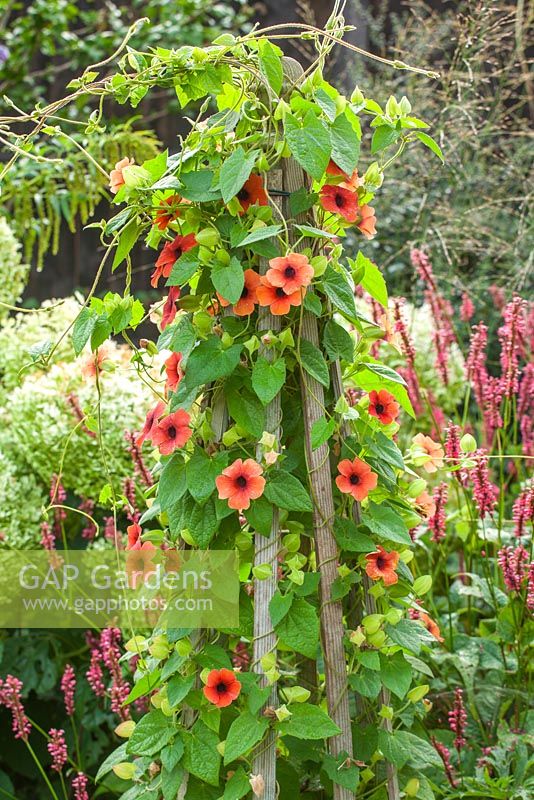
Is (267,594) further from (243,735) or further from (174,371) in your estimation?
(174,371)

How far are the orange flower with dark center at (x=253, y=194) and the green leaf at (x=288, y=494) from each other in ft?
1.00

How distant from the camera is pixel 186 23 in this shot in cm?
397

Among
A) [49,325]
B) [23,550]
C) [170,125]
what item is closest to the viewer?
[23,550]

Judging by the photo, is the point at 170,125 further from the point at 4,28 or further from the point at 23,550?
the point at 23,550

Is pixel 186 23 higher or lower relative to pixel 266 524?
higher

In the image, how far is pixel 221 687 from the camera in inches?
38.6

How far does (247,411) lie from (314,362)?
92 mm

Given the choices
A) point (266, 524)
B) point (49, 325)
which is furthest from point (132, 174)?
point (49, 325)

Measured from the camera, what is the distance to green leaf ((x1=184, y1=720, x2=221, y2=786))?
975mm

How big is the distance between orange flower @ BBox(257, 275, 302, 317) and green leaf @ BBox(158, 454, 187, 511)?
204 millimetres

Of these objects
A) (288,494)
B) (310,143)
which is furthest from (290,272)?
(288,494)

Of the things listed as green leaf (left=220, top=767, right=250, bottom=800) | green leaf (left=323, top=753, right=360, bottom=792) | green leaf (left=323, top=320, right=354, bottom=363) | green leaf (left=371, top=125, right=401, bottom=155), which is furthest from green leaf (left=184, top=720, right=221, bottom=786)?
green leaf (left=371, top=125, right=401, bottom=155)

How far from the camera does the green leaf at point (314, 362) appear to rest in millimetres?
998

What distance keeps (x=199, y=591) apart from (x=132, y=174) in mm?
467
